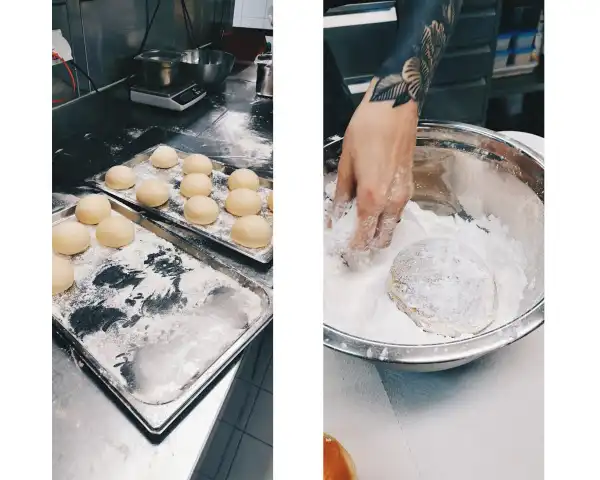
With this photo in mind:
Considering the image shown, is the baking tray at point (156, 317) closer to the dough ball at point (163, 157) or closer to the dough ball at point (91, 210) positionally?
the dough ball at point (91, 210)

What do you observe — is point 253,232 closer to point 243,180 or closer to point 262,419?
point 243,180

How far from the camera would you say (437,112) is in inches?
33.1

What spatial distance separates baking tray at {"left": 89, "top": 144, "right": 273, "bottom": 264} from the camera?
78 cm

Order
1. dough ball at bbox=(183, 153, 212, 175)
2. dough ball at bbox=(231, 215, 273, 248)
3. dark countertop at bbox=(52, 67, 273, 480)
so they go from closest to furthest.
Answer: dark countertop at bbox=(52, 67, 273, 480)
dough ball at bbox=(231, 215, 273, 248)
dough ball at bbox=(183, 153, 212, 175)

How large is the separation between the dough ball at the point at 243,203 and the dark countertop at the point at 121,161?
65mm

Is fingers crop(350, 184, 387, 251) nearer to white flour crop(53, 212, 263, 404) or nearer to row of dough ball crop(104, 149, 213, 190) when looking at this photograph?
white flour crop(53, 212, 263, 404)

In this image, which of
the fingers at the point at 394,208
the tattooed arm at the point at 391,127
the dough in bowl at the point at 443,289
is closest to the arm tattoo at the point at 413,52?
the tattooed arm at the point at 391,127

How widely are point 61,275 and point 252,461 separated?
39cm

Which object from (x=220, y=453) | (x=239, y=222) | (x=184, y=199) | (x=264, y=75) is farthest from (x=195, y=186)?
(x=220, y=453)

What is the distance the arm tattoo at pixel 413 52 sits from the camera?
65 centimetres

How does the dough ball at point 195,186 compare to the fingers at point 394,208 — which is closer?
the fingers at point 394,208

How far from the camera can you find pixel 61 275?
2.27ft

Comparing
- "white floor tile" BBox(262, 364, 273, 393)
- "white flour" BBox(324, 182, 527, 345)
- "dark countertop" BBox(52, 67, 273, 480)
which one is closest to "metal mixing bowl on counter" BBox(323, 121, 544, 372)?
"white flour" BBox(324, 182, 527, 345)
